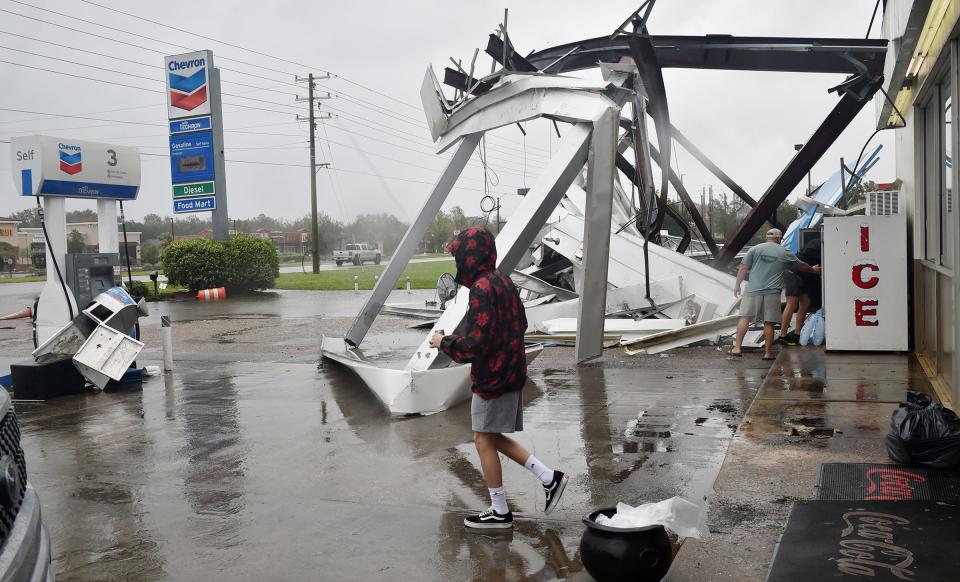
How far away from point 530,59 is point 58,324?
34.7ft

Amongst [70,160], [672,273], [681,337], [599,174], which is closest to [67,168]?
[70,160]

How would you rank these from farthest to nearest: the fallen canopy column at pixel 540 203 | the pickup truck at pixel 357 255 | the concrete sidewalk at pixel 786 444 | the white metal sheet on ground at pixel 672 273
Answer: the pickup truck at pixel 357 255 → the white metal sheet on ground at pixel 672 273 → the fallen canopy column at pixel 540 203 → the concrete sidewalk at pixel 786 444

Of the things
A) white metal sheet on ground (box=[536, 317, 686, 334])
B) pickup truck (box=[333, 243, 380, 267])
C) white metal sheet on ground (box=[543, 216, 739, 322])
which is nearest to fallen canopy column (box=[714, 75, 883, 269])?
white metal sheet on ground (box=[543, 216, 739, 322])

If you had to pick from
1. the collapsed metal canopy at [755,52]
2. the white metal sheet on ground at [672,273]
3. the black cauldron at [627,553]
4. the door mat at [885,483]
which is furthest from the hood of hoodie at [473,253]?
the collapsed metal canopy at [755,52]

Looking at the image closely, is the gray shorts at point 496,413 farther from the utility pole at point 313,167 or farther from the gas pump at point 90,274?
the utility pole at point 313,167

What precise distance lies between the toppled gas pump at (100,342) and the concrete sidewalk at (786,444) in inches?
295

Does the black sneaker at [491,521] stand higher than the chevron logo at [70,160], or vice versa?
the chevron logo at [70,160]

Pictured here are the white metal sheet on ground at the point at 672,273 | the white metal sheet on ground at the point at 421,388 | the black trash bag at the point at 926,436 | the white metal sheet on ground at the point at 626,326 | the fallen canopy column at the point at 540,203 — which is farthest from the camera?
the white metal sheet on ground at the point at 672,273

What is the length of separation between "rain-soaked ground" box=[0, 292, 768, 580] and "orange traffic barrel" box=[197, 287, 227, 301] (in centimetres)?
1878

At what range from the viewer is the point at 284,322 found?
20172 mm

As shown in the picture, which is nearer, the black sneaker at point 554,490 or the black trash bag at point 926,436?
the black sneaker at point 554,490

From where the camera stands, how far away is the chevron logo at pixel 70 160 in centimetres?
A: 1109

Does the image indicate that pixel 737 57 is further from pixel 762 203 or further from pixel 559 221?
pixel 559 221

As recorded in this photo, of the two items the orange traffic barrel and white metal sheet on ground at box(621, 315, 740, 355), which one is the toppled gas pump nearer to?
white metal sheet on ground at box(621, 315, 740, 355)
